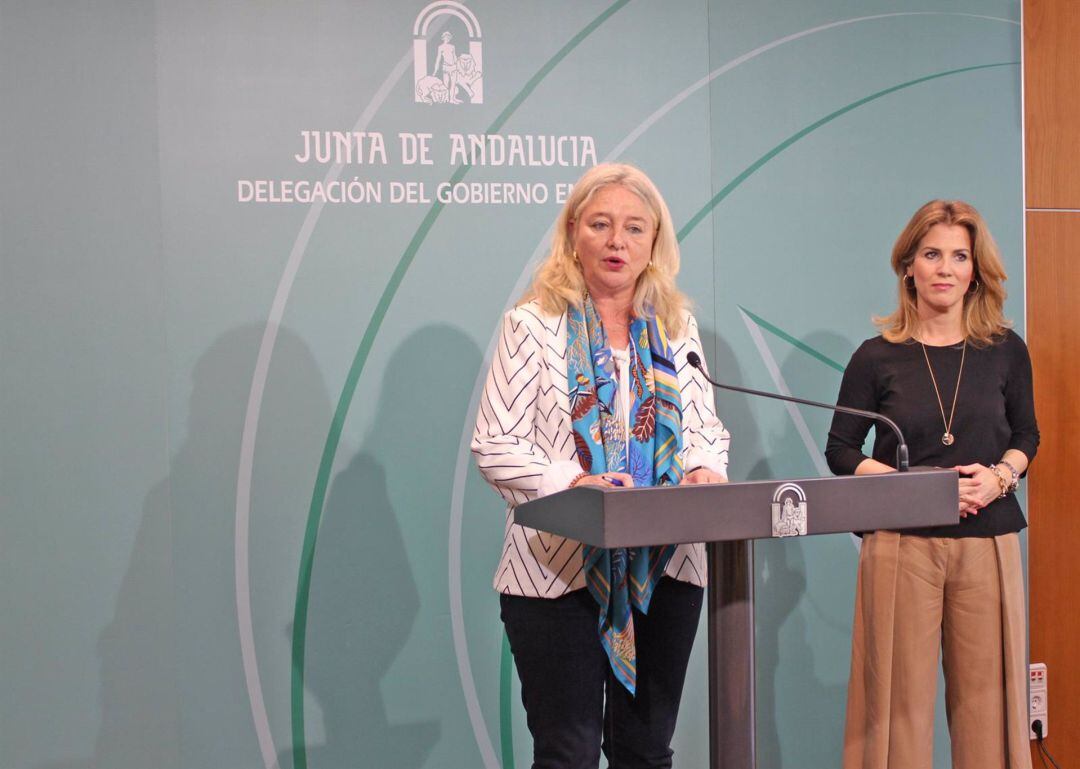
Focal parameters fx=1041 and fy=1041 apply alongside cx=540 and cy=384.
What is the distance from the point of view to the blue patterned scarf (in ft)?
6.62

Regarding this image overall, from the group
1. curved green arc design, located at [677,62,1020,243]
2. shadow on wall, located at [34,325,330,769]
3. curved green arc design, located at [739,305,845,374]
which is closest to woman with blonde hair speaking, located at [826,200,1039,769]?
curved green arc design, located at [739,305,845,374]

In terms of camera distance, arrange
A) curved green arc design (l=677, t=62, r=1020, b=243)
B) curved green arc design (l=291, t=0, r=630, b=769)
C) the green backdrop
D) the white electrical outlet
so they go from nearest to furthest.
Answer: the green backdrop, curved green arc design (l=291, t=0, r=630, b=769), curved green arc design (l=677, t=62, r=1020, b=243), the white electrical outlet

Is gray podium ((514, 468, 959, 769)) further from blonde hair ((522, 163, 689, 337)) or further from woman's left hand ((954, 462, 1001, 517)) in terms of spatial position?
woman's left hand ((954, 462, 1001, 517))

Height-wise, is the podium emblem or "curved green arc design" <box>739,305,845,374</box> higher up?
"curved green arc design" <box>739,305,845,374</box>

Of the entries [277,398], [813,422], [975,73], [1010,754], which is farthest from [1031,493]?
[277,398]

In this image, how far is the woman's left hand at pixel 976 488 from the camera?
256 centimetres

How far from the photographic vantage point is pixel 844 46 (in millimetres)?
3355

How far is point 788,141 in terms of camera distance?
10.9 feet

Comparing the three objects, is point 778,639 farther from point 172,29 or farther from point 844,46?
point 172,29

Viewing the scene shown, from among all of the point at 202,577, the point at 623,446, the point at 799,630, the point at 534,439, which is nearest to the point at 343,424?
the point at 202,577

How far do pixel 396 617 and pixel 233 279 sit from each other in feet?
3.50

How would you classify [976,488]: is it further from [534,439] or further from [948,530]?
[534,439]

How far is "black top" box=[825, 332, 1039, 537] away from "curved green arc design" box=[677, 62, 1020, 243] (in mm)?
698

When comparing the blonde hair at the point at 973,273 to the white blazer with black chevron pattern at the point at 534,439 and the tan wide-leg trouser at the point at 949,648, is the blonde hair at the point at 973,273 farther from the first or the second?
the white blazer with black chevron pattern at the point at 534,439
